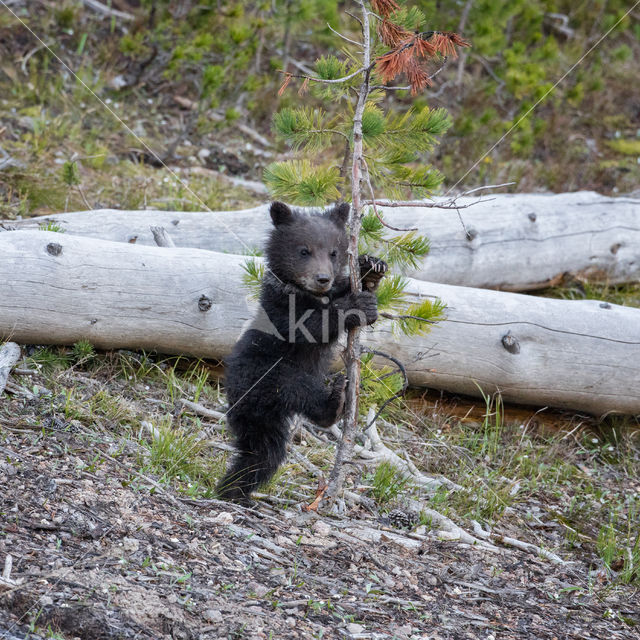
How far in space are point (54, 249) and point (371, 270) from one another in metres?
2.32

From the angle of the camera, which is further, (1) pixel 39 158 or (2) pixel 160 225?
(1) pixel 39 158

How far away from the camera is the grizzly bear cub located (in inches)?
160

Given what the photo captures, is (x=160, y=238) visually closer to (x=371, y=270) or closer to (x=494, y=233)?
(x=371, y=270)

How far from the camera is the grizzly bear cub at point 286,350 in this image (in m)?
4.07

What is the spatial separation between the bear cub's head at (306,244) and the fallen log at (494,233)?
1825mm

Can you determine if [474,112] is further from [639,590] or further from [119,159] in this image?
[639,590]

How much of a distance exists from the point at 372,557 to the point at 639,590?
1605 mm

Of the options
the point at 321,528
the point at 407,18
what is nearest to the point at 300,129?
the point at 407,18

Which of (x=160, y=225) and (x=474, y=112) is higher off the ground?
(x=474, y=112)

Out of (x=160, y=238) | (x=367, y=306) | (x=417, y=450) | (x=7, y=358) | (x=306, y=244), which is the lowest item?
(x=417, y=450)

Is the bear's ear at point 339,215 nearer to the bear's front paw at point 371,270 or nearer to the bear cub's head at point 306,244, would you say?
the bear cub's head at point 306,244

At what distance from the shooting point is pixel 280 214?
14.5ft

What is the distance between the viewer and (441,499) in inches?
181

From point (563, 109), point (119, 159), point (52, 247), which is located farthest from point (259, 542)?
point (563, 109)
